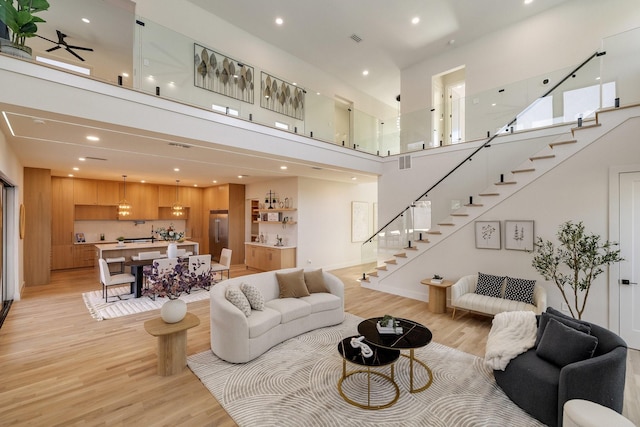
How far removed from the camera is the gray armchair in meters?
2.14

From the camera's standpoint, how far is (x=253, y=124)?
491 cm

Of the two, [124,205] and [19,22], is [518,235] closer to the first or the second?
[19,22]

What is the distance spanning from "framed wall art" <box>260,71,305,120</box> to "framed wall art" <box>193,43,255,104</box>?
305 mm

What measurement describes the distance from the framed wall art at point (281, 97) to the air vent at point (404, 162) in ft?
9.42

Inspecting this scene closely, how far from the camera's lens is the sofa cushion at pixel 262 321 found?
340 cm

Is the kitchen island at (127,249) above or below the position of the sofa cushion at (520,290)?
above

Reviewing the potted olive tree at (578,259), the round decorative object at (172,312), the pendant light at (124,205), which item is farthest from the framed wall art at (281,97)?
the pendant light at (124,205)

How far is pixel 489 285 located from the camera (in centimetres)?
484

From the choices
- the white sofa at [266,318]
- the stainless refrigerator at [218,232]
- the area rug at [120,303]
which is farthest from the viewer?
the stainless refrigerator at [218,232]

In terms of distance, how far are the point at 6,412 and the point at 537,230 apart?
23.0ft

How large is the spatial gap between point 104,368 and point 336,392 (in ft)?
8.85

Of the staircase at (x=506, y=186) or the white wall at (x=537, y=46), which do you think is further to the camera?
the white wall at (x=537, y=46)

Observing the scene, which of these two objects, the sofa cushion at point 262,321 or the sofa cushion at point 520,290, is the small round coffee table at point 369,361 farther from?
the sofa cushion at point 520,290

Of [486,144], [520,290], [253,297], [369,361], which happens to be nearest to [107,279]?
[253,297]
